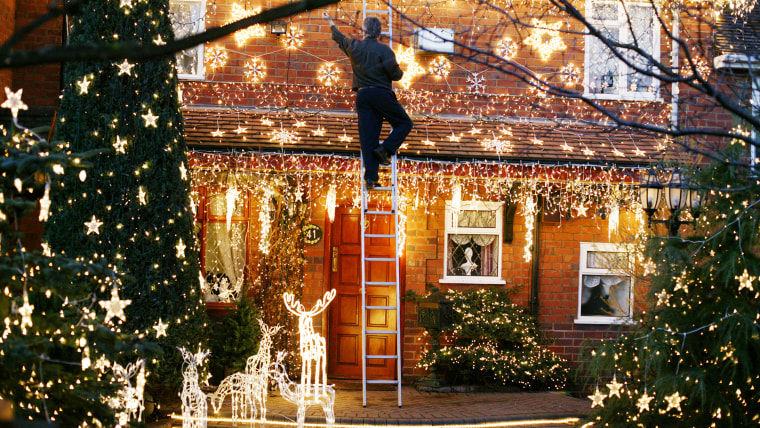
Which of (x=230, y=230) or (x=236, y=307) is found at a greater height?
(x=230, y=230)

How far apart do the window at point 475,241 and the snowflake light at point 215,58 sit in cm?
378

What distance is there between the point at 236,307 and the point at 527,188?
4.01 meters

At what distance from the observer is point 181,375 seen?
23.1ft

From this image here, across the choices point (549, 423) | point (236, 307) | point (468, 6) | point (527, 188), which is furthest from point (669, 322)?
point (468, 6)

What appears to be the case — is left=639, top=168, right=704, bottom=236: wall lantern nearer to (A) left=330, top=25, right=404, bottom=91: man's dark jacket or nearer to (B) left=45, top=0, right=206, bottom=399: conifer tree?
(A) left=330, top=25, right=404, bottom=91: man's dark jacket

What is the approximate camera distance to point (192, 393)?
651cm

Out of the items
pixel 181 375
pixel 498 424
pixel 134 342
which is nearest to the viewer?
pixel 134 342

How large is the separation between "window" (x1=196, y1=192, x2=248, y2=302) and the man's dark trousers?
276cm

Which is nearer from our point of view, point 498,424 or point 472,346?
point 498,424

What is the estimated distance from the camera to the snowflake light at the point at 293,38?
10.8 meters

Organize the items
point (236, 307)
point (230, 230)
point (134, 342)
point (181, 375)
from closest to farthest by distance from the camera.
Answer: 1. point (134, 342)
2. point (181, 375)
3. point (236, 307)
4. point (230, 230)

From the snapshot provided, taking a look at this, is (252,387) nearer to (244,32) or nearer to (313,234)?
(313,234)

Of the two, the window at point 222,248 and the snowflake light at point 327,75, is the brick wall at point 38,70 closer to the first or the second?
the window at point 222,248

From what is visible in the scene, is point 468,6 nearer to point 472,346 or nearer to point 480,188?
point 480,188
